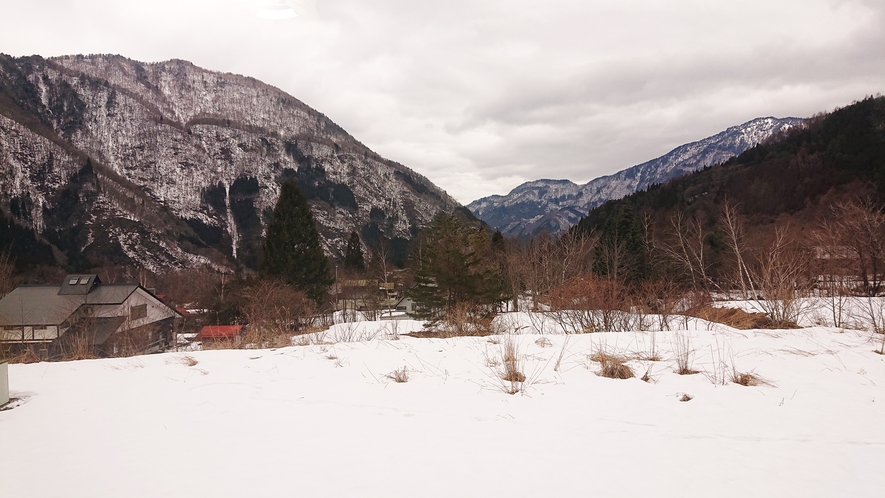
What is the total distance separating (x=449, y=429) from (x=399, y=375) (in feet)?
5.39

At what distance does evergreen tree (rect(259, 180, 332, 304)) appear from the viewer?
3116 centimetres

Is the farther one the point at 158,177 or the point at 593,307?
the point at 158,177

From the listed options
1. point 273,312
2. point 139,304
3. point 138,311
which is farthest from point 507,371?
point 139,304

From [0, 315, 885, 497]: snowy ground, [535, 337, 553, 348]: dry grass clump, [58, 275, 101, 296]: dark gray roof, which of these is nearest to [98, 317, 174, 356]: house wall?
[58, 275, 101, 296]: dark gray roof

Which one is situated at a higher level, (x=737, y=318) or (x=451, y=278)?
(x=451, y=278)

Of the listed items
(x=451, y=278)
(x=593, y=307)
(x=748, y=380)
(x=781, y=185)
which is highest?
(x=781, y=185)

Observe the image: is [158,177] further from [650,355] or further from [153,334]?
[650,355]

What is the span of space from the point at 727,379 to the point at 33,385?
801 centimetres

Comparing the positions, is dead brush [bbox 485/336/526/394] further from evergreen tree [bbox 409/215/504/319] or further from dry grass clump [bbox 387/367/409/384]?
evergreen tree [bbox 409/215/504/319]

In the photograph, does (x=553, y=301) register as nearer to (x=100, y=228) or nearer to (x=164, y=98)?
(x=100, y=228)

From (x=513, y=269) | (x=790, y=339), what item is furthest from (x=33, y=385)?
(x=513, y=269)

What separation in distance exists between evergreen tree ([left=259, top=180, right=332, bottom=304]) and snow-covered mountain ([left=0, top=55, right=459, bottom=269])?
77.5 meters

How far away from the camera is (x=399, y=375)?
472cm

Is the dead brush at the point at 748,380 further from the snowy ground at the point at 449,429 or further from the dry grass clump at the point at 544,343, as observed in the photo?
the dry grass clump at the point at 544,343
